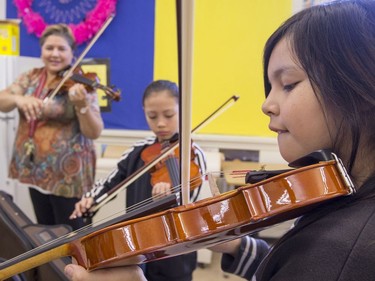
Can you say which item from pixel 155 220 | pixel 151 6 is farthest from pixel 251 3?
pixel 155 220

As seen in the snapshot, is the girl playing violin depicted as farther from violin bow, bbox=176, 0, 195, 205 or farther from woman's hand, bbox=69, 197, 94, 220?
violin bow, bbox=176, 0, 195, 205

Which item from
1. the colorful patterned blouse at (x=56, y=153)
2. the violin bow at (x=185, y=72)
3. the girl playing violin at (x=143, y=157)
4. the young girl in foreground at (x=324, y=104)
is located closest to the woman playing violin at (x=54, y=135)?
the colorful patterned blouse at (x=56, y=153)

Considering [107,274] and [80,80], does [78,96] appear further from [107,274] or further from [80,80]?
[107,274]

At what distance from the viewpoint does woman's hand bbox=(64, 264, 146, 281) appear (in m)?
0.46

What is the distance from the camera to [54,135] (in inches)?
50.2

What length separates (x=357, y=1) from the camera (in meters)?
0.47

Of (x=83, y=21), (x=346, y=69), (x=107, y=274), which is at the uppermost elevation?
(x=83, y=21)

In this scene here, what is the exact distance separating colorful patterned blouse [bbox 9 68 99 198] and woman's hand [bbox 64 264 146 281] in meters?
0.84

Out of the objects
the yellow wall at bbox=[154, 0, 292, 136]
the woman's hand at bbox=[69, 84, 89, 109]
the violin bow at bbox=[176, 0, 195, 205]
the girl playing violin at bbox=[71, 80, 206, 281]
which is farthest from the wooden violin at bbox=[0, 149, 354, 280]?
the yellow wall at bbox=[154, 0, 292, 136]

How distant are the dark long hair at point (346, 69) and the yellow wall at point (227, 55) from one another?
5.29ft

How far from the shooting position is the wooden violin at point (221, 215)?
0.39 m

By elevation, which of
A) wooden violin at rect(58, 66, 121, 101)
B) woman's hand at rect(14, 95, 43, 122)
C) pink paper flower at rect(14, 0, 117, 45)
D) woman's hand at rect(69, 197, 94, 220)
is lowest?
woman's hand at rect(69, 197, 94, 220)

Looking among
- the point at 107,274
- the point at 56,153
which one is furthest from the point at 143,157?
the point at 107,274

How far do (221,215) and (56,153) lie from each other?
0.98 metres
